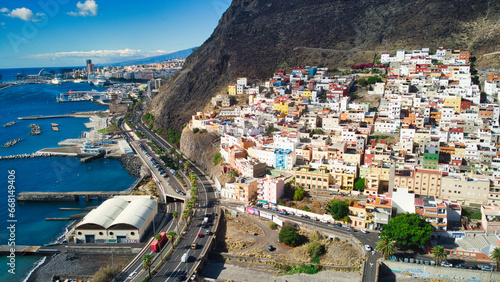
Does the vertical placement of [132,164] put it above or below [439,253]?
above

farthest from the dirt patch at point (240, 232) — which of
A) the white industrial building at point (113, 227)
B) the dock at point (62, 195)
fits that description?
the dock at point (62, 195)

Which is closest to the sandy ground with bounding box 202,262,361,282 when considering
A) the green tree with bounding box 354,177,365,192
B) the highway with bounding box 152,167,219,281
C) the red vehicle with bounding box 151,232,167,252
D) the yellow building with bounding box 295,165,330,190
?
the highway with bounding box 152,167,219,281

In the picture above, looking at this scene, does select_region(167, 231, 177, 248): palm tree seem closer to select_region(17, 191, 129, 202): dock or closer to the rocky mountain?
select_region(17, 191, 129, 202): dock

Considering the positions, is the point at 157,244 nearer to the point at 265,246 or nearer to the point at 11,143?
the point at 265,246

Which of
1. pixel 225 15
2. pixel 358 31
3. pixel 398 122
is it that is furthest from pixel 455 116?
pixel 225 15

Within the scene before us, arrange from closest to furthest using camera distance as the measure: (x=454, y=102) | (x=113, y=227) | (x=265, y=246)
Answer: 1. (x=265, y=246)
2. (x=113, y=227)
3. (x=454, y=102)

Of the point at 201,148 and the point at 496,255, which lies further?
the point at 201,148

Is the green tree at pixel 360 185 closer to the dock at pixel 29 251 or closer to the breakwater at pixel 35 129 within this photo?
the dock at pixel 29 251

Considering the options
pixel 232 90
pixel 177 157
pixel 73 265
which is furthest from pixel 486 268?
pixel 232 90
